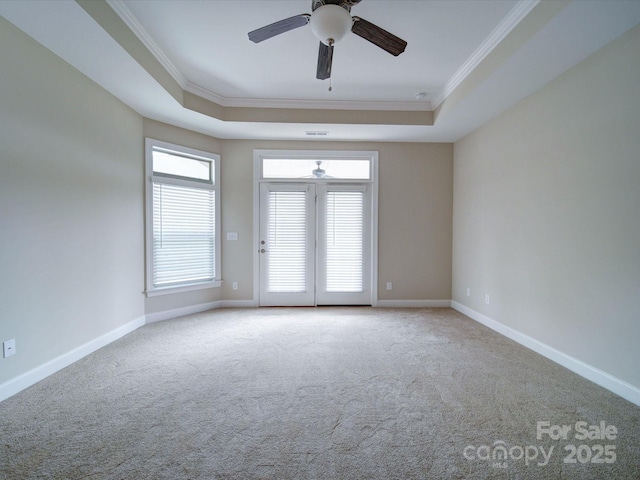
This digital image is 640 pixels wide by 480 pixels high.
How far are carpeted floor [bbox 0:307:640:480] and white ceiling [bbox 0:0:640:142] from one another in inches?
105

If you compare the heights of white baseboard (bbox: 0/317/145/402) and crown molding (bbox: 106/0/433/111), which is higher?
crown molding (bbox: 106/0/433/111)

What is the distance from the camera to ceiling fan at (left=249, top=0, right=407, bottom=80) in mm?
1809

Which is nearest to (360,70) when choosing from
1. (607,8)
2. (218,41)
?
(218,41)

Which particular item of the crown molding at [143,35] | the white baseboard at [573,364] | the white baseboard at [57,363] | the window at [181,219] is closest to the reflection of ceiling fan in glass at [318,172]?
the window at [181,219]

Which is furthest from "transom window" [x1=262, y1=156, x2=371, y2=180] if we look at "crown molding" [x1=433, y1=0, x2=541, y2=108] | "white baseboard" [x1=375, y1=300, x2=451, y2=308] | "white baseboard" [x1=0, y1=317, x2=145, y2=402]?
"white baseboard" [x1=0, y1=317, x2=145, y2=402]

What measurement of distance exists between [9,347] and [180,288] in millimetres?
1967

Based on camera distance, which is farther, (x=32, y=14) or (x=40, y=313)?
(x=40, y=313)

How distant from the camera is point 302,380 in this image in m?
2.33

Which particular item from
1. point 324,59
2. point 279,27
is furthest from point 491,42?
point 279,27

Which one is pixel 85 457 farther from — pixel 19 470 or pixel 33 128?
pixel 33 128

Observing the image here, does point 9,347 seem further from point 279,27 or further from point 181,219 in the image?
point 279,27

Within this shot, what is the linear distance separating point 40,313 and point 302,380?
2.25 meters

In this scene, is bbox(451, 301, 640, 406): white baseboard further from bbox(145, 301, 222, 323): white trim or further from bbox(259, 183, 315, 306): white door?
bbox(145, 301, 222, 323): white trim

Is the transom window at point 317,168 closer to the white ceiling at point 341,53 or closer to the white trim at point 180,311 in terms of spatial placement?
the white ceiling at point 341,53
